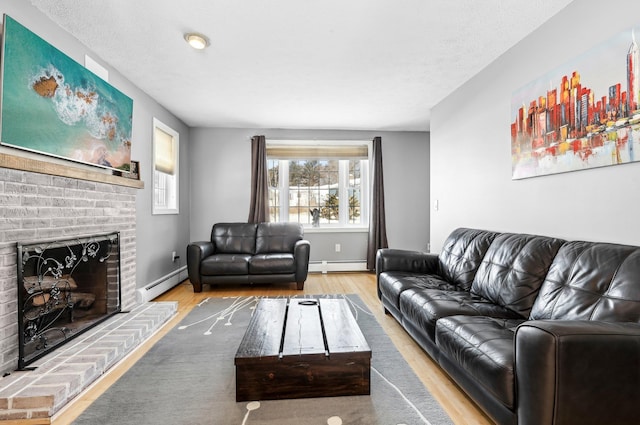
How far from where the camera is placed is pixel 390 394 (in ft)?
6.08

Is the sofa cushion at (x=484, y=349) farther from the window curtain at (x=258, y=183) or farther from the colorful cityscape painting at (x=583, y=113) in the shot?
the window curtain at (x=258, y=183)

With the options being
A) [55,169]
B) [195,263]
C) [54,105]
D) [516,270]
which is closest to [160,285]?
[195,263]

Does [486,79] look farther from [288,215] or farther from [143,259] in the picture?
[143,259]

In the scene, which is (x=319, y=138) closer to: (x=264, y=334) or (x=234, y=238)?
(x=234, y=238)

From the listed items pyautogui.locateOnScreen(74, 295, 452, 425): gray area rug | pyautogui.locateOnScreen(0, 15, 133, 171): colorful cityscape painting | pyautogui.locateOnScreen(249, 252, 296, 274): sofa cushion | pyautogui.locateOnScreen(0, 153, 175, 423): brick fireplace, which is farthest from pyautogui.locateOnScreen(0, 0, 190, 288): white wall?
pyautogui.locateOnScreen(74, 295, 452, 425): gray area rug

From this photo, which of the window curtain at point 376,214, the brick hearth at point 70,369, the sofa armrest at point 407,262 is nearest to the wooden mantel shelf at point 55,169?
the brick hearth at point 70,369

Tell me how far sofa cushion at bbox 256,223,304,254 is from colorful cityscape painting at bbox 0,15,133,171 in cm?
228

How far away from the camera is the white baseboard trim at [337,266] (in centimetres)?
545

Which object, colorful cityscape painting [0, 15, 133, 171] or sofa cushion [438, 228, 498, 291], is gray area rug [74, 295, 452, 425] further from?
colorful cityscape painting [0, 15, 133, 171]

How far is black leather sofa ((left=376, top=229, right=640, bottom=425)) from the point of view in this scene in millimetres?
1197

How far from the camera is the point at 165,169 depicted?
4.43 meters

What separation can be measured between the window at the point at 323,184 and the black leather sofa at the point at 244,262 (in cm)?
86

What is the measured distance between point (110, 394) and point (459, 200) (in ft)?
11.5

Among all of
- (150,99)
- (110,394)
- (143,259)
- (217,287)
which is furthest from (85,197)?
(217,287)
